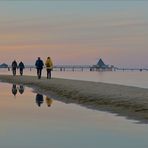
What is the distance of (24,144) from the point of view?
447 inches

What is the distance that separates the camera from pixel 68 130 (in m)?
13.5

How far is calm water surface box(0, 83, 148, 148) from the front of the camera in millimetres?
11477

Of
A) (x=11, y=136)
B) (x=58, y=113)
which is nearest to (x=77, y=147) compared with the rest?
(x=11, y=136)

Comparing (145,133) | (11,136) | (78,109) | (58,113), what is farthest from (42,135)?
(78,109)

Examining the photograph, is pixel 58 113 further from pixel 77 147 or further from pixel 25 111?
pixel 77 147

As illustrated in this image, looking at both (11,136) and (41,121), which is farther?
(41,121)

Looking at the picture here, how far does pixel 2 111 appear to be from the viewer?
18812mm

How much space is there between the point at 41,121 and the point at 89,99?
872cm

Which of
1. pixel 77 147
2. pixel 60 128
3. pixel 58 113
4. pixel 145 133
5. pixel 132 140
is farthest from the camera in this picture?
pixel 58 113

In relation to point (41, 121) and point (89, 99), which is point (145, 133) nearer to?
point (41, 121)

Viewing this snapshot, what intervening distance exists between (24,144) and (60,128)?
2705mm

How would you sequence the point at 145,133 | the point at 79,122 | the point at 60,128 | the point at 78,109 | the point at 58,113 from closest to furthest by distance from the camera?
1. the point at 145,133
2. the point at 60,128
3. the point at 79,122
4. the point at 58,113
5. the point at 78,109

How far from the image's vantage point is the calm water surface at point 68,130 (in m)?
11.5

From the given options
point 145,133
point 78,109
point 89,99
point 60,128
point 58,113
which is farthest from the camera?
point 89,99
